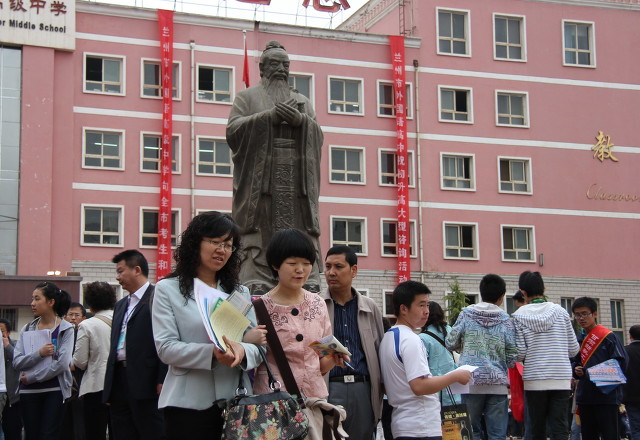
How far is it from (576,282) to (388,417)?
110ft

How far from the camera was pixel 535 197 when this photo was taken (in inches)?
1564

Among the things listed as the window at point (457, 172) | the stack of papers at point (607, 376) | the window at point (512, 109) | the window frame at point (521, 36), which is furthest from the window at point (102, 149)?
the stack of papers at point (607, 376)

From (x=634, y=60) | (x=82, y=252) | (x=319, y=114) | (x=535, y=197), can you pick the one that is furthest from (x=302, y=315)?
(x=634, y=60)

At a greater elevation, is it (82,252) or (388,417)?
(82,252)

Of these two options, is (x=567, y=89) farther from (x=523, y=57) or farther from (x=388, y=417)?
(x=388, y=417)

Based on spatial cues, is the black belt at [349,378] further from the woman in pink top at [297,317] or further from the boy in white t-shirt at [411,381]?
the woman in pink top at [297,317]

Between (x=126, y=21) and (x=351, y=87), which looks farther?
(x=351, y=87)

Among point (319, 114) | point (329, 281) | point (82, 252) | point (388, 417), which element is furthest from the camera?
point (319, 114)

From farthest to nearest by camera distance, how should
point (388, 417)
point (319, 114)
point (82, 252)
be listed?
point (319, 114) → point (82, 252) → point (388, 417)

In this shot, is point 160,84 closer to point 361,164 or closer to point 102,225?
point 102,225

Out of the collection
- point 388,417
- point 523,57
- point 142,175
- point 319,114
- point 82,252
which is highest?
point 523,57

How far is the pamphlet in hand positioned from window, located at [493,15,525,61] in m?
36.2

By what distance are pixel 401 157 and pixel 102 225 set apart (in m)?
11.2

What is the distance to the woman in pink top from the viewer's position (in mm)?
5578
